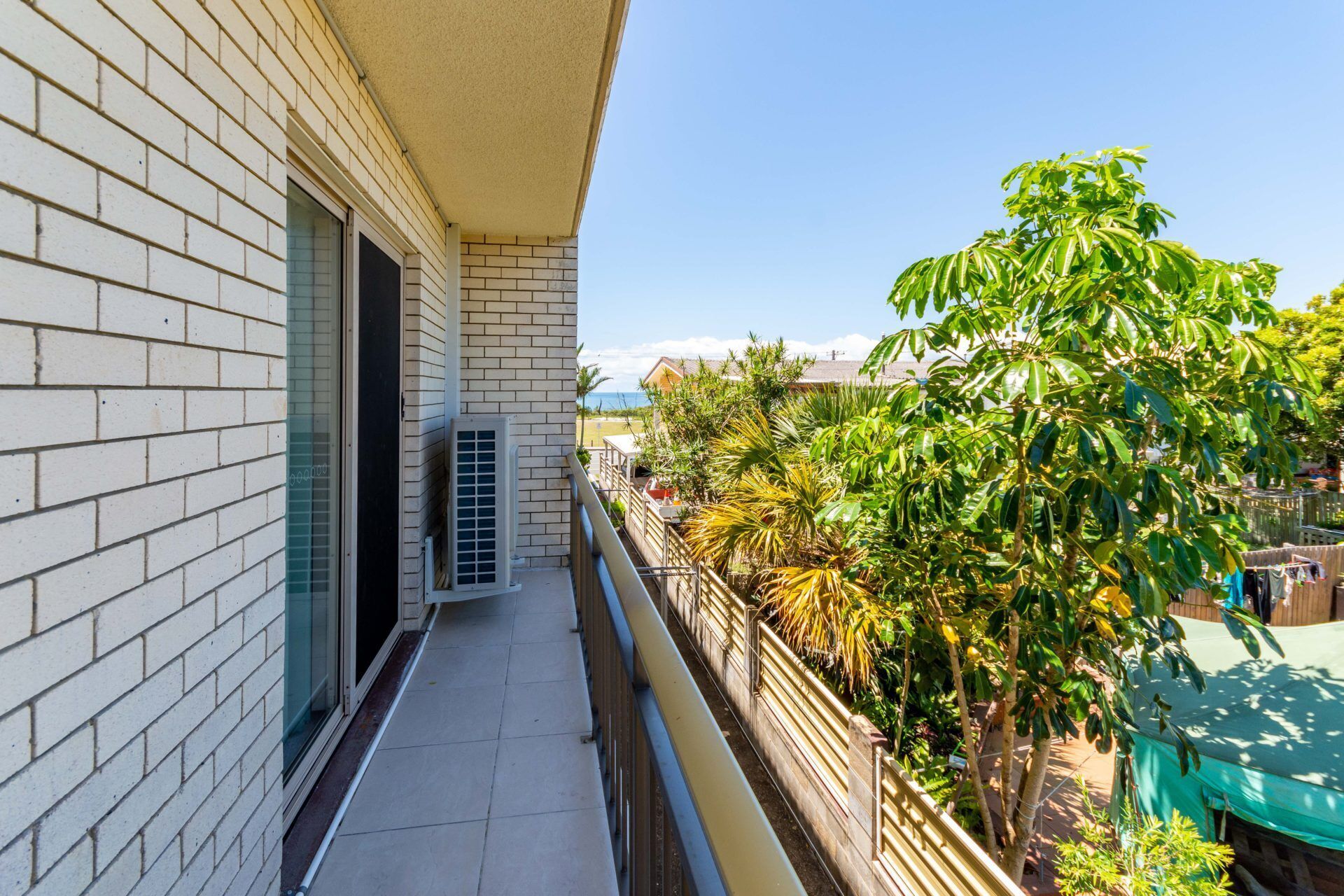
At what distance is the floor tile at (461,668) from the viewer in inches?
105

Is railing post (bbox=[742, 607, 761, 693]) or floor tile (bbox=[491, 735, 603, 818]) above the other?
floor tile (bbox=[491, 735, 603, 818])

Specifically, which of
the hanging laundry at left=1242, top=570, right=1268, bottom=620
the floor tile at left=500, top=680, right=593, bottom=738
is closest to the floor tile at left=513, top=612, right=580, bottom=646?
the floor tile at left=500, top=680, right=593, bottom=738

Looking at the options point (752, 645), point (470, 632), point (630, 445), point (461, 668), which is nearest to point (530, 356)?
point (470, 632)

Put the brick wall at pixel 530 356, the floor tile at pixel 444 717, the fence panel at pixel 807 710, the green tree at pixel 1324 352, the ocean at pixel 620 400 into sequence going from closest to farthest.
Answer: the floor tile at pixel 444 717, the fence panel at pixel 807 710, the brick wall at pixel 530 356, the green tree at pixel 1324 352, the ocean at pixel 620 400

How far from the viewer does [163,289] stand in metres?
1.04

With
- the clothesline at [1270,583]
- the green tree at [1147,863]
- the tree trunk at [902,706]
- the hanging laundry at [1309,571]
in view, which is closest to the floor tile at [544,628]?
the tree trunk at [902,706]

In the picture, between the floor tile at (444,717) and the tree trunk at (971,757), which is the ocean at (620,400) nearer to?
the tree trunk at (971,757)

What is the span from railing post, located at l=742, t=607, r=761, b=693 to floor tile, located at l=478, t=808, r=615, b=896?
10.4ft

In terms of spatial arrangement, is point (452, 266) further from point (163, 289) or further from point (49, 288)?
point (49, 288)

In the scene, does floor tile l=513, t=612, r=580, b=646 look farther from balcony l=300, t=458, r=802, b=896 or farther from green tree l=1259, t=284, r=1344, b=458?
green tree l=1259, t=284, r=1344, b=458

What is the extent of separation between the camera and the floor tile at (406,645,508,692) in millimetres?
2670

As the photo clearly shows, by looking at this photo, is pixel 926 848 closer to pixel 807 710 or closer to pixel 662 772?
pixel 807 710

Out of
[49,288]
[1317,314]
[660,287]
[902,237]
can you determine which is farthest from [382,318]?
[660,287]

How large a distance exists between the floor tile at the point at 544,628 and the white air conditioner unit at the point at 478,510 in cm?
24
